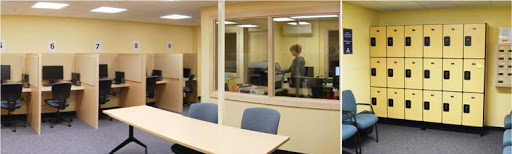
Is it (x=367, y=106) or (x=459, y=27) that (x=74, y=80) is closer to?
(x=367, y=106)

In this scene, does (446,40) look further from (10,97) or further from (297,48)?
(10,97)

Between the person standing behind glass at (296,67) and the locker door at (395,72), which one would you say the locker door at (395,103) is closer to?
the locker door at (395,72)

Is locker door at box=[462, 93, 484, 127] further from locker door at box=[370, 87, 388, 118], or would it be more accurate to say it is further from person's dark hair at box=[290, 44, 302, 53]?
person's dark hair at box=[290, 44, 302, 53]

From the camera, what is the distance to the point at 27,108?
198 inches

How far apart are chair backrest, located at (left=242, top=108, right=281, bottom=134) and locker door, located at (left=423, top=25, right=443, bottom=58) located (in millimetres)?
971

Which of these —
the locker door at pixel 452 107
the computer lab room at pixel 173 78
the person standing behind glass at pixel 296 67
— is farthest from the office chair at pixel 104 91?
the locker door at pixel 452 107

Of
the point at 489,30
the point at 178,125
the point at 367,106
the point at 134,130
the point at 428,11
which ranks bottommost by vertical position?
the point at 134,130

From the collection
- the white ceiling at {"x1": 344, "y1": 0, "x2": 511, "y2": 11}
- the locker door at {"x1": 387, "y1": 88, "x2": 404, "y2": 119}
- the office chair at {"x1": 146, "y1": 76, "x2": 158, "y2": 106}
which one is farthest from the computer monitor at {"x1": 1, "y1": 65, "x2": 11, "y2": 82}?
the locker door at {"x1": 387, "y1": 88, "x2": 404, "y2": 119}

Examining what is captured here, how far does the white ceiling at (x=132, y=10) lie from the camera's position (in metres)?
2.92

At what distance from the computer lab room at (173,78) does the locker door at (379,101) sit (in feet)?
0.55

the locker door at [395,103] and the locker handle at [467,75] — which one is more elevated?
the locker handle at [467,75]

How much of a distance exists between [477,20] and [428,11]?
0.20 m

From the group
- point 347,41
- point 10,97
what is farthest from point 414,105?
point 10,97

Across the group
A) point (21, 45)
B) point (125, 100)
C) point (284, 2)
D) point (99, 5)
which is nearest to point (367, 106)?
point (284, 2)
